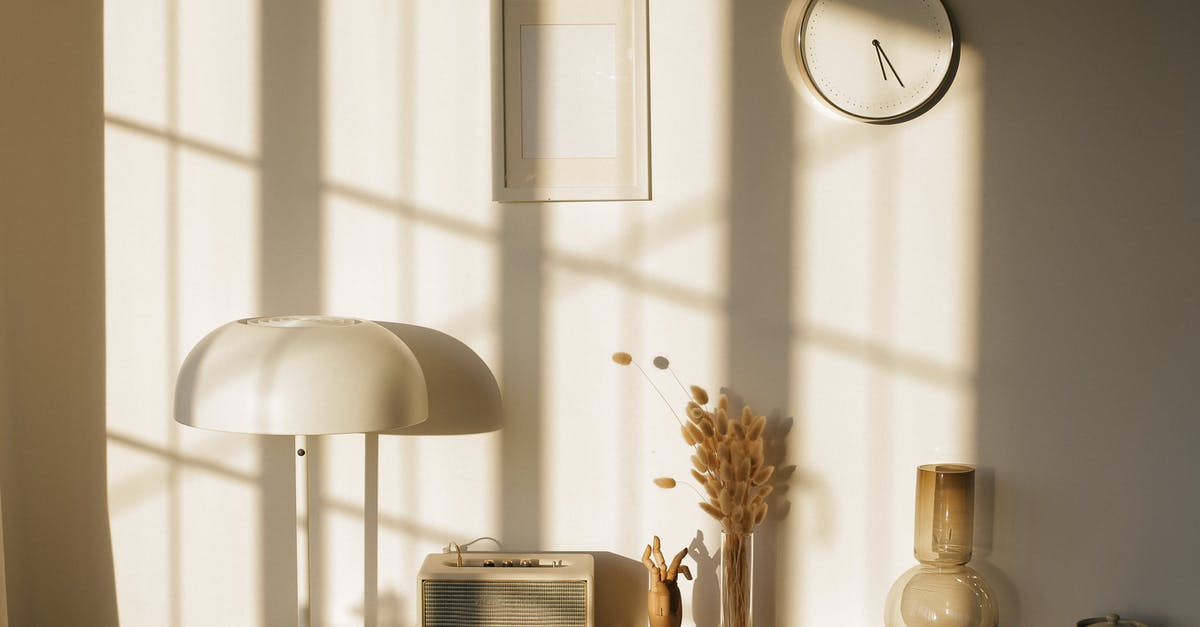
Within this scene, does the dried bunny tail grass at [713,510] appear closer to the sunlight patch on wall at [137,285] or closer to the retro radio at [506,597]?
the retro radio at [506,597]

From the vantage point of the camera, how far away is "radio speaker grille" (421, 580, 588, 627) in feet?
6.79

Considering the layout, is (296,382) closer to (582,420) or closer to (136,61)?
(582,420)

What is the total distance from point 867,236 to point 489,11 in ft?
3.25

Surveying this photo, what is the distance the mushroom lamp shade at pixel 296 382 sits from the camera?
1603mm

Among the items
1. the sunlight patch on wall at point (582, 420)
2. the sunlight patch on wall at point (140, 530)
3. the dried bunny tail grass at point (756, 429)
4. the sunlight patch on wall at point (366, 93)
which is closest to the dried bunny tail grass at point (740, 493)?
the dried bunny tail grass at point (756, 429)

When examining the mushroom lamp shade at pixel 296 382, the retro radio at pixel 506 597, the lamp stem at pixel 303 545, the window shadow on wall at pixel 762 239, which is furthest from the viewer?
the window shadow on wall at pixel 762 239

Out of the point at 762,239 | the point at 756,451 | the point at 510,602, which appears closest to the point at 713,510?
the point at 756,451

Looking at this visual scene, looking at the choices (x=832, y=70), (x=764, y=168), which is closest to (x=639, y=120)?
(x=764, y=168)

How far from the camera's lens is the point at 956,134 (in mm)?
2182

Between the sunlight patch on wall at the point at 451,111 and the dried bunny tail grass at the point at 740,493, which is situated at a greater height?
the sunlight patch on wall at the point at 451,111

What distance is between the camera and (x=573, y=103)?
2158mm

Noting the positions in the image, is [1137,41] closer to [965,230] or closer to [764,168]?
[965,230]

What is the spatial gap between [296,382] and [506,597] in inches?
29.2

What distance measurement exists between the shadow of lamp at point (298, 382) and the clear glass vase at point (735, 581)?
0.78 m
